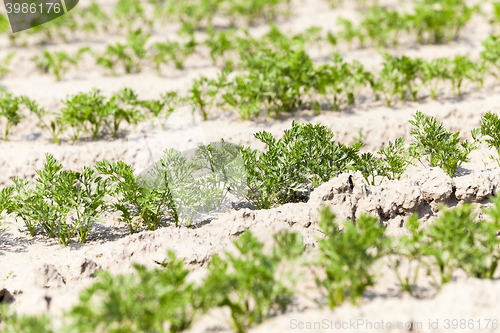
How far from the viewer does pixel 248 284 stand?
10.0 feet

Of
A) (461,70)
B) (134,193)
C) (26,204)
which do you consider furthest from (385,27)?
(26,204)

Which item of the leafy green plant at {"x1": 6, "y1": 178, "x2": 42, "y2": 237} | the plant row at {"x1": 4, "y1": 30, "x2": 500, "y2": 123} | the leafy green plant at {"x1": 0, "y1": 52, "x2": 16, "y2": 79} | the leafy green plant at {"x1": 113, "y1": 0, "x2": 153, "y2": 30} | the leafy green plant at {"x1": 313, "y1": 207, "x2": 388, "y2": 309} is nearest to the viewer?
the leafy green plant at {"x1": 313, "y1": 207, "x2": 388, "y2": 309}

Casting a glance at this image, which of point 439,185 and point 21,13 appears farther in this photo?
point 21,13

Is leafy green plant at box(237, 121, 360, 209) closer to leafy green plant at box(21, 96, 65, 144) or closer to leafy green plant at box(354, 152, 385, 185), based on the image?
leafy green plant at box(354, 152, 385, 185)

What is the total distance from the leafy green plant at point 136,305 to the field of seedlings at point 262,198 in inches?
0.5

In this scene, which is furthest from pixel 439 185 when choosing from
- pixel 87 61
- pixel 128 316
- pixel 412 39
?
pixel 87 61

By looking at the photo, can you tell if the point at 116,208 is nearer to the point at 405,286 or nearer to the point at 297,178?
the point at 297,178

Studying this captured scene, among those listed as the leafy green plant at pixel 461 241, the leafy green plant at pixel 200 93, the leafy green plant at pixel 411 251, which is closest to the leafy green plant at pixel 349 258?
the leafy green plant at pixel 411 251

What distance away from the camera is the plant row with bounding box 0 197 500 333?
114 inches

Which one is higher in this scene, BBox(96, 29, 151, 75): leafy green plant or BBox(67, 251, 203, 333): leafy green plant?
BBox(96, 29, 151, 75): leafy green plant

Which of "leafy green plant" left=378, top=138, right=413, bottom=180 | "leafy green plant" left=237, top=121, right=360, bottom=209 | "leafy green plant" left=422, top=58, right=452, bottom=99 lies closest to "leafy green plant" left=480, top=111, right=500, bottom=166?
"leafy green plant" left=378, top=138, right=413, bottom=180

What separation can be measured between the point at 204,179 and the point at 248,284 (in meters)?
2.16

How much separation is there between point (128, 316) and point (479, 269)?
2455mm

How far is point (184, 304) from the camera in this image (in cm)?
299
